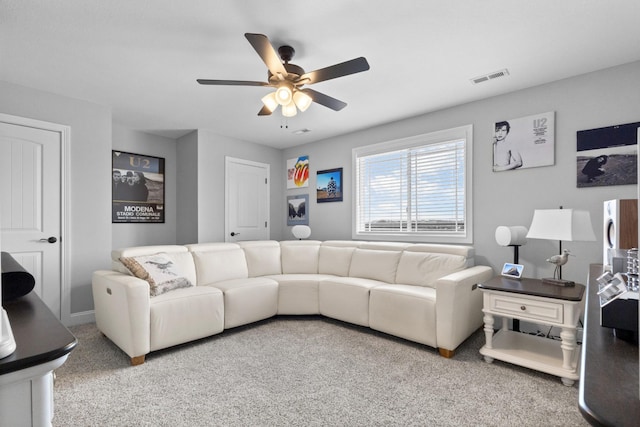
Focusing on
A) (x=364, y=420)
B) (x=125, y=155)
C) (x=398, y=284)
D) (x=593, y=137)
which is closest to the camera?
(x=364, y=420)

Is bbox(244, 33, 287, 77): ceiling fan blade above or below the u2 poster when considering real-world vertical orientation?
above

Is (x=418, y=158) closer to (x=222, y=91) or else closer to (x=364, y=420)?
(x=222, y=91)

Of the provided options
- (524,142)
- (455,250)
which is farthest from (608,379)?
(524,142)

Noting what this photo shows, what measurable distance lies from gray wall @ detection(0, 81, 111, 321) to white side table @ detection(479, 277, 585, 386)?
3992 millimetres

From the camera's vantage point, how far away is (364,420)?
5.96 ft

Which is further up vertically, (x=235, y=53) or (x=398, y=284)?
(x=235, y=53)

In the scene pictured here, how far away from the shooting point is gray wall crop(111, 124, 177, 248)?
4391 mm

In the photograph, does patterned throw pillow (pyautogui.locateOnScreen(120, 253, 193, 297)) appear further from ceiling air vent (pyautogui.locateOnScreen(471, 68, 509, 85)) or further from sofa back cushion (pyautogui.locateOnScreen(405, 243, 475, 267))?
ceiling air vent (pyautogui.locateOnScreen(471, 68, 509, 85))

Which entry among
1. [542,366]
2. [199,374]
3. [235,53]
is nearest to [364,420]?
[199,374]

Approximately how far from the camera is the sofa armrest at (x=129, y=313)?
2.52m

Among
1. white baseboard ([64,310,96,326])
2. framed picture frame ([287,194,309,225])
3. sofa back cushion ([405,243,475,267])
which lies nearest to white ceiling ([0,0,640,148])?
sofa back cushion ([405,243,475,267])

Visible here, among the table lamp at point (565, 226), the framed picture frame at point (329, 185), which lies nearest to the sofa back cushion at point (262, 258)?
the framed picture frame at point (329, 185)

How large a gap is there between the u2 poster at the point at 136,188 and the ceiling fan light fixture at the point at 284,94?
312 centimetres

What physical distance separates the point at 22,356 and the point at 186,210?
13.6 feet
